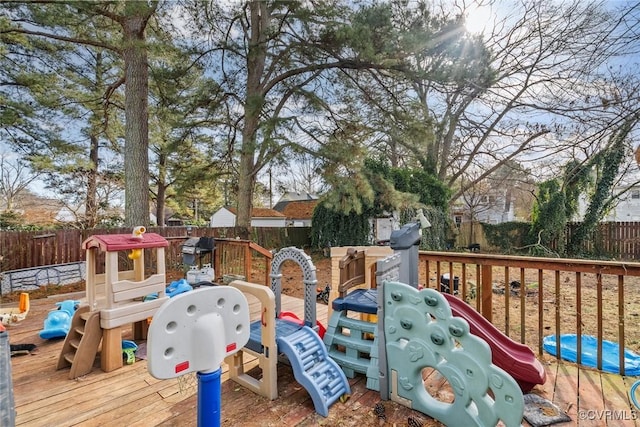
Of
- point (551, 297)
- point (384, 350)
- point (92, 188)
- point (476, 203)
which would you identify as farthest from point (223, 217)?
point (384, 350)

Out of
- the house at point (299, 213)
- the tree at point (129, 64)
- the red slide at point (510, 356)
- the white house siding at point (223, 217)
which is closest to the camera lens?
the red slide at point (510, 356)

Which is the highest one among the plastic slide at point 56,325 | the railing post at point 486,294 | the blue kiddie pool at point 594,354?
the railing post at point 486,294

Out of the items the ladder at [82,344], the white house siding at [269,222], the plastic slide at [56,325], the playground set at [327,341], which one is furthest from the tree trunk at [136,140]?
the white house siding at [269,222]

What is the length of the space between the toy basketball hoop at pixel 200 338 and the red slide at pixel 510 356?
5.92 ft

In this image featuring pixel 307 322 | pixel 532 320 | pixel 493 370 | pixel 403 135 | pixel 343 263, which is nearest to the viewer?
pixel 493 370

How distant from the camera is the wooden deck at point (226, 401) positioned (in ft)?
5.66

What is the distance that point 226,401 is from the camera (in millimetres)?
1913

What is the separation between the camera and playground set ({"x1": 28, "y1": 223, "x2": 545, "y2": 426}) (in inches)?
38.7

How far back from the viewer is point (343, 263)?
263 cm

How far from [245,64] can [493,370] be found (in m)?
8.20

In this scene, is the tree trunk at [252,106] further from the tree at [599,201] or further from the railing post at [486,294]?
the tree at [599,201]

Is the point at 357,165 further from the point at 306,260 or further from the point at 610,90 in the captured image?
the point at 306,260

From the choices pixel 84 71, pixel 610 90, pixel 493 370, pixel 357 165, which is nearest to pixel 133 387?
pixel 493 370

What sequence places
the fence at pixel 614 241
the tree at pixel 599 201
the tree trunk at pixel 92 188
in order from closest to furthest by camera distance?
the tree trunk at pixel 92 188 → the tree at pixel 599 201 → the fence at pixel 614 241
